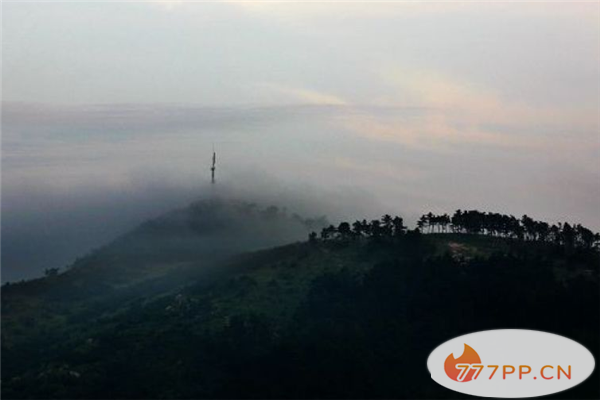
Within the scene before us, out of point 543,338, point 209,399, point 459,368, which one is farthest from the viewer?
point 209,399

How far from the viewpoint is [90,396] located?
7667 inches

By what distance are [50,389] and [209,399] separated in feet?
122

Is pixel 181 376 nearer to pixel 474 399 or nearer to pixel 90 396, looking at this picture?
pixel 90 396

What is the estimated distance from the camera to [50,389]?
198750 mm

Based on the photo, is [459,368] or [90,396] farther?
[90,396]

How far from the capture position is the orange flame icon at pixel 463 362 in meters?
155

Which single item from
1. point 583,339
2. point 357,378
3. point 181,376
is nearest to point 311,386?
point 357,378

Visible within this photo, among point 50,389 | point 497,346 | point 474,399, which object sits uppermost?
point 497,346

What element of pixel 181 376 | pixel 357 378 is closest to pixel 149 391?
pixel 181 376

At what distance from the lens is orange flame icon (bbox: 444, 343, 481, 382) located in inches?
6088

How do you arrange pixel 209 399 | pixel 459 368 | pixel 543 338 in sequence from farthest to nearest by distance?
pixel 209 399
pixel 543 338
pixel 459 368

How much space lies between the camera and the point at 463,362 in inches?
6156

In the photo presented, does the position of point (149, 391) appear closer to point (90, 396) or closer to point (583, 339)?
point (90, 396)

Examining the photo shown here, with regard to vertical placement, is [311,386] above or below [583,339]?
below
